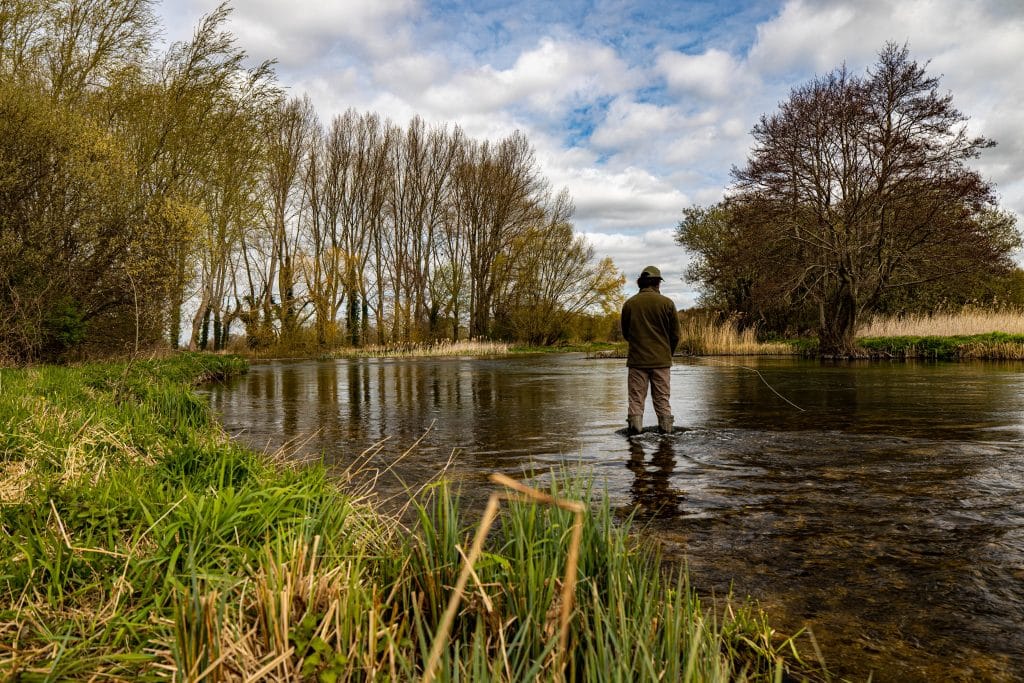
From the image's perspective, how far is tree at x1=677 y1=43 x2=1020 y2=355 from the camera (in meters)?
24.8

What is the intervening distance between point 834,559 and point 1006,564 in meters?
0.84

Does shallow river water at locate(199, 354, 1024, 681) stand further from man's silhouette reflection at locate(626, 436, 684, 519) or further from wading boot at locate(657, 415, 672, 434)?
wading boot at locate(657, 415, 672, 434)

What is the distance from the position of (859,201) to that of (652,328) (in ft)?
73.4

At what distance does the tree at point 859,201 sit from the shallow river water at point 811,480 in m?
13.6

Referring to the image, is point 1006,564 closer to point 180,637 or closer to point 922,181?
point 180,637

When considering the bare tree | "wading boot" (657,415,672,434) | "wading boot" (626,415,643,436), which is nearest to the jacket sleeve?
"wading boot" (657,415,672,434)

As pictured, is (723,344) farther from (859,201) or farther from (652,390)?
(652,390)

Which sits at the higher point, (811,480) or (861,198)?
(861,198)

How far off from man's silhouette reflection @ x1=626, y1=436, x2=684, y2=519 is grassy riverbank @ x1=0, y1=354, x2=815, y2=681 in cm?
105

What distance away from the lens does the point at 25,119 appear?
12.6 metres

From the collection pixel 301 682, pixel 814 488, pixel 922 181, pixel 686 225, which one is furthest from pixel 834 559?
pixel 686 225

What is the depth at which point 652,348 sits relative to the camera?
840 centimetres

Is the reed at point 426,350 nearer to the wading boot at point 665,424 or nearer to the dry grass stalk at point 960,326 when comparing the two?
the dry grass stalk at point 960,326

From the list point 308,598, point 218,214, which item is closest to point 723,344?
point 218,214
